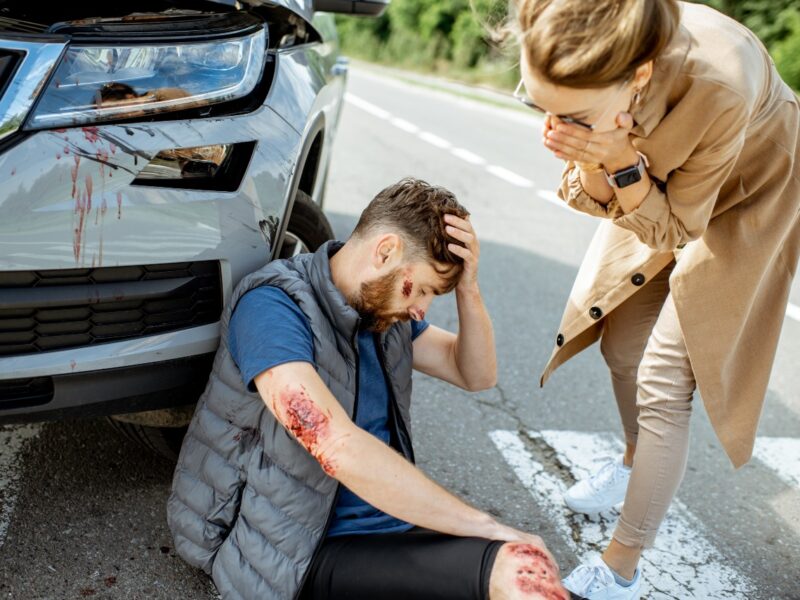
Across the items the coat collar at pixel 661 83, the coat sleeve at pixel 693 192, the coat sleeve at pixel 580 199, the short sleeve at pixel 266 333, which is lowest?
the short sleeve at pixel 266 333

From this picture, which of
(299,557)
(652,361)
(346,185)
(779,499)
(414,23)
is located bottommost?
(414,23)

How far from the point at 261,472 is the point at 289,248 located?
88 cm

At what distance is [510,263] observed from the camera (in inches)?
226

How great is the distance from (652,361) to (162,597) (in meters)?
1.36

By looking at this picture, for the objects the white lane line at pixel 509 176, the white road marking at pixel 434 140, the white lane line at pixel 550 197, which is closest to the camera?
the white lane line at pixel 550 197

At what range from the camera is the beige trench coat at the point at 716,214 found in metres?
1.99

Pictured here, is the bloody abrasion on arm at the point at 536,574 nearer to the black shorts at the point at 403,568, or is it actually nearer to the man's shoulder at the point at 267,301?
the black shorts at the point at 403,568

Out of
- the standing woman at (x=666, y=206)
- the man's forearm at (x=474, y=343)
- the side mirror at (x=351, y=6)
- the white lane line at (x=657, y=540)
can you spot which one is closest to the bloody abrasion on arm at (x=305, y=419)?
the man's forearm at (x=474, y=343)

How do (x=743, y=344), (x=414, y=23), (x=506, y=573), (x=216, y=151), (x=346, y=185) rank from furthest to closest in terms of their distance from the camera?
(x=414, y=23)
(x=346, y=185)
(x=743, y=344)
(x=216, y=151)
(x=506, y=573)

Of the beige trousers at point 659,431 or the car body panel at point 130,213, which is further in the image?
the beige trousers at point 659,431

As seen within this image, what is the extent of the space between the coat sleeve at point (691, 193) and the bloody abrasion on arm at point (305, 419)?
829mm

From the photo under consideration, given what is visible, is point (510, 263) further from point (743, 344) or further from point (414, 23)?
point (414, 23)

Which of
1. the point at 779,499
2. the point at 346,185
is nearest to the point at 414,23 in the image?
the point at 346,185

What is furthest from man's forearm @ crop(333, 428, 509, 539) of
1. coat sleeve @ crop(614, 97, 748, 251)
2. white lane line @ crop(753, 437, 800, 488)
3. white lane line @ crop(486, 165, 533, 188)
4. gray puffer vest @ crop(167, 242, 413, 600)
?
white lane line @ crop(486, 165, 533, 188)
